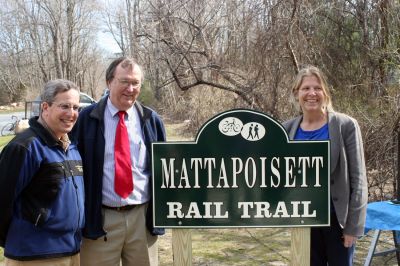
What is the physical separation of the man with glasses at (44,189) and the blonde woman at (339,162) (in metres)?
1.30

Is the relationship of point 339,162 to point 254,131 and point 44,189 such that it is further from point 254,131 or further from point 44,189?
point 44,189

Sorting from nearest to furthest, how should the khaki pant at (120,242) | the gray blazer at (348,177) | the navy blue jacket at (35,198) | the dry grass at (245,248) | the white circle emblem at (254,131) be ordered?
the navy blue jacket at (35,198) → the white circle emblem at (254,131) → the gray blazer at (348,177) → the khaki pant at (120,242) → the dry grass at (245,248)

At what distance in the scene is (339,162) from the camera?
257 cm

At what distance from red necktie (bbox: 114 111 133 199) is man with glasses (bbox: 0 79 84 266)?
23 centimetres

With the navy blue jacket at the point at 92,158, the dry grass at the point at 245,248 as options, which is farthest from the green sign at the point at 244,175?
the dry grass at the point at 245,248

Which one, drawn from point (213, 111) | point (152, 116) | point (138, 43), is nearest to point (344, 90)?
point (213, 111)

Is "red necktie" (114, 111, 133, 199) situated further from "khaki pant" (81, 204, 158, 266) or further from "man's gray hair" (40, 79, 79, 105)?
"man's gray hair" (40, 79, 79, 105)

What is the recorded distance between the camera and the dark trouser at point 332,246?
264 cm

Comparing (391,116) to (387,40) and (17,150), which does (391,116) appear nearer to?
(387,40)

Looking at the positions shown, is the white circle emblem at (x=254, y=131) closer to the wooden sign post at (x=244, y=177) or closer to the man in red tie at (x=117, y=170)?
the wooden sign post at (x=244, y=177)

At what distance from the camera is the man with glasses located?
91.0 inches

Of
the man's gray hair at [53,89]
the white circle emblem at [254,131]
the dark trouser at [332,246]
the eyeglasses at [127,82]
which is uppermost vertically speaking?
the eyeglasses at [127,82]

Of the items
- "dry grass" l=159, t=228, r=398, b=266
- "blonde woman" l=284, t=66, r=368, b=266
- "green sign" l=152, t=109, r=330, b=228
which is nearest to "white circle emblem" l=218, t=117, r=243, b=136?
"green sign" l=152, t=109, r=330, b=228

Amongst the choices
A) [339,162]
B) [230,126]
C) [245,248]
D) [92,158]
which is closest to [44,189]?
[92,158]
